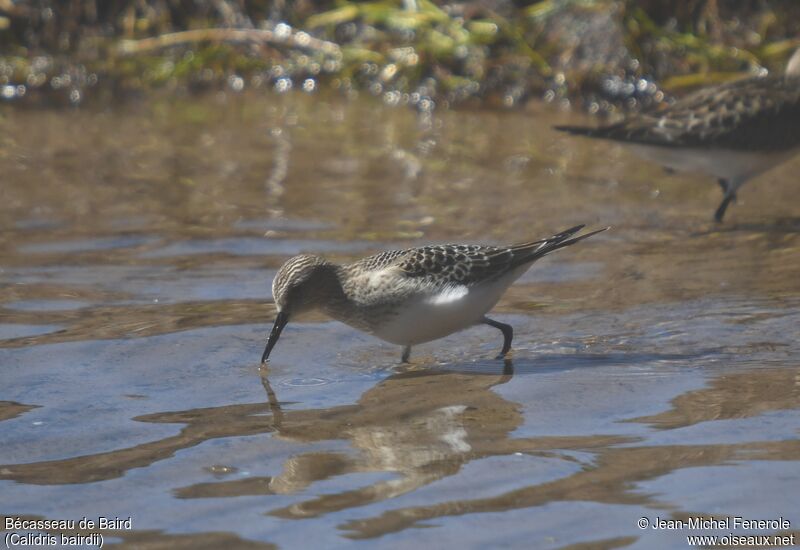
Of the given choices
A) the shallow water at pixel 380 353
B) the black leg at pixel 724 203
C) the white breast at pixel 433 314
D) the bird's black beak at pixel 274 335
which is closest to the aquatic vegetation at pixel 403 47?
the shallow water at pixel 380 353

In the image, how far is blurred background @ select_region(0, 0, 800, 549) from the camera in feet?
14.3

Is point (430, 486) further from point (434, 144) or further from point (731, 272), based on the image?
point (434, 144)

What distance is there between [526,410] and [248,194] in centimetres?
447

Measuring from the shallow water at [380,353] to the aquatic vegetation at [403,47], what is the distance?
1.02m

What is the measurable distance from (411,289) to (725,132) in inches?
135

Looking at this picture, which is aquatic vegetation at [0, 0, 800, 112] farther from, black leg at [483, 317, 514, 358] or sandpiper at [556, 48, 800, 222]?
black leg at [483, 317, 514, 358]

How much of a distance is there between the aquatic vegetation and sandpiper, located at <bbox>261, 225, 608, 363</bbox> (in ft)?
17.9

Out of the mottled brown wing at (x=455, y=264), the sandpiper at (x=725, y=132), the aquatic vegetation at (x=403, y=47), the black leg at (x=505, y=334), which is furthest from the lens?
the aquatic vegetation at (x=403, y=47)

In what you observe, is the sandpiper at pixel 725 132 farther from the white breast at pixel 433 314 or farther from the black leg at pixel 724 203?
the white breast at pixel 433 314

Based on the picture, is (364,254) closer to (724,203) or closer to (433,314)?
(433,314)

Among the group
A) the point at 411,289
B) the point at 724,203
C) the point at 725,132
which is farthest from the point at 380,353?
the point at 725,132

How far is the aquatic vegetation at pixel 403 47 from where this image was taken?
37.5 feet

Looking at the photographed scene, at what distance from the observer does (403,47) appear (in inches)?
478

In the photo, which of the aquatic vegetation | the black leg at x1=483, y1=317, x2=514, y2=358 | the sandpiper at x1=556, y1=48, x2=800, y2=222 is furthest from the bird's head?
the aquatic vegetation
